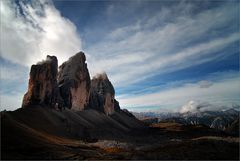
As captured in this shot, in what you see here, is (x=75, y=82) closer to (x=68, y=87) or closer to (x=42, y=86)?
(x=68, y=87)

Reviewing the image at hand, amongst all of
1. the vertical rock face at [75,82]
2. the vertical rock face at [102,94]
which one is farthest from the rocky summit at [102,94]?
the vertical rock face at [75,82]

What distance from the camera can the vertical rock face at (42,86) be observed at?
10119cm

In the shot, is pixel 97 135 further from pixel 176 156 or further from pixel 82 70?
pixel 176 156

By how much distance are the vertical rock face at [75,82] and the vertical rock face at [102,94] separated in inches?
824

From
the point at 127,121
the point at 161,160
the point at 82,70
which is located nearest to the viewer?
the point at 161,160

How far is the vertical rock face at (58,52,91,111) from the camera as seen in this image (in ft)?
413

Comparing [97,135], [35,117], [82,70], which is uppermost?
[82,70]

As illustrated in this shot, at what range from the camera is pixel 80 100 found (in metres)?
134

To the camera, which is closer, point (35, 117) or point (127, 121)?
point (35, 117)

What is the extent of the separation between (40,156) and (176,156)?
21894mm

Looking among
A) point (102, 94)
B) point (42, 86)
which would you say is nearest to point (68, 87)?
point (42, 86)

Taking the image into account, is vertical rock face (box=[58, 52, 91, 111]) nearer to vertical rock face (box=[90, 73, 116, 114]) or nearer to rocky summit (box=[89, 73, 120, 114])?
rocky summit (box=[89, 73, 120, 114])

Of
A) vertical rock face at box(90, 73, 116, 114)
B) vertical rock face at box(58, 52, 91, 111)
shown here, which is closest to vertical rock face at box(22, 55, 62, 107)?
vertical rock face at box(58, 52, 91, 111)

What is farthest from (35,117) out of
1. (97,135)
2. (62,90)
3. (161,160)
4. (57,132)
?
(161,160)
